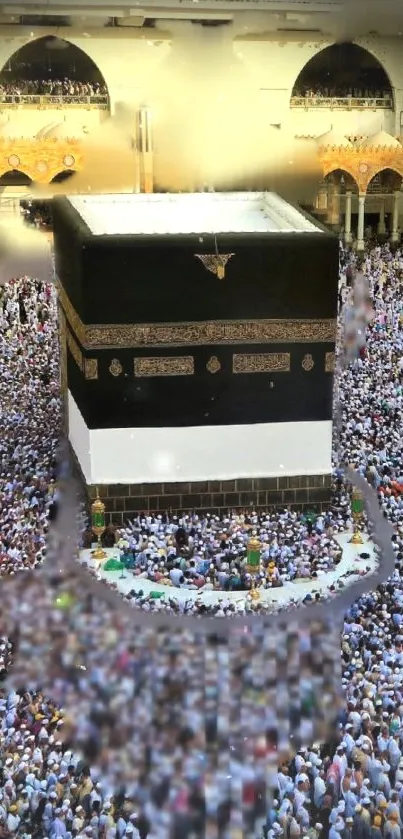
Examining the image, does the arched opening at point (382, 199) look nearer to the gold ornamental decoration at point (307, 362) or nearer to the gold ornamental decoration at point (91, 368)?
the gold ornamental decoration at point (307, 362)

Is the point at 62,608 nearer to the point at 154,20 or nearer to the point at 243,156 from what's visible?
the point at 243,156

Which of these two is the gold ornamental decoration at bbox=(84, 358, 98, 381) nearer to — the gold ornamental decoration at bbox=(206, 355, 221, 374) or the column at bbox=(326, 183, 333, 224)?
the gold ornamental decoration at bbox=(206, 355, 221, 374)

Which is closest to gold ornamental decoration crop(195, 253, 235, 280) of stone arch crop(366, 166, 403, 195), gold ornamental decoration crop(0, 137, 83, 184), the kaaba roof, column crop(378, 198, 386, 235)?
the kaaba roof

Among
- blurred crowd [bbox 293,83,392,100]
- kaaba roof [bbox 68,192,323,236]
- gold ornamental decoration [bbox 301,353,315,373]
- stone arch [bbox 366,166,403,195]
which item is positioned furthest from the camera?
blurred crowd [bbox 293,83,392,100]

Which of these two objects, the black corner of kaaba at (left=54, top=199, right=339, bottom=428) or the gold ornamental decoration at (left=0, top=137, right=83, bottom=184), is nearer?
the black corner of kaaba at (left=54, top=199, right=339, bottom=428)

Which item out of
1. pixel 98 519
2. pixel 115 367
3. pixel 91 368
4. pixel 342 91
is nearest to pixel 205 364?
pixel 115 367

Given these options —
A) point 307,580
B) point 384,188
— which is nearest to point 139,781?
point 307,580
